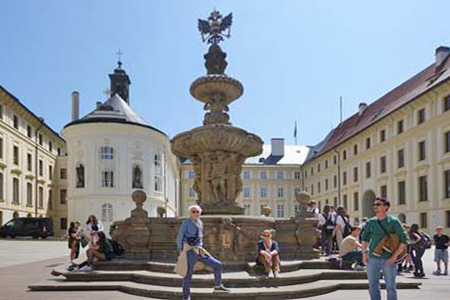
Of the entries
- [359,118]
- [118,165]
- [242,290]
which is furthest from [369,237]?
[359,118]

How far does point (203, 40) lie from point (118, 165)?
2696cm

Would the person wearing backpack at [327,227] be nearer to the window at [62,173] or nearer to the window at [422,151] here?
the window at [422,151]

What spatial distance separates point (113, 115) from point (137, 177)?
5.84m

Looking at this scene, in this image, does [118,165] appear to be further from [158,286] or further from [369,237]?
[369,237]

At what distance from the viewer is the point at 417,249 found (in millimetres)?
11352

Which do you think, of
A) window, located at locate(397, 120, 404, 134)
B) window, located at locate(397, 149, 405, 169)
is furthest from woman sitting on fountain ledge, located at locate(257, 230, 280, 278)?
window, located at locate(397, 120, 404, 134)

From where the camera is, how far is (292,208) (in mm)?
73500

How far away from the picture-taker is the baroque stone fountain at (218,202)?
9.35 metres

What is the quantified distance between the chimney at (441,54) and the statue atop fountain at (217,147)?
104ft

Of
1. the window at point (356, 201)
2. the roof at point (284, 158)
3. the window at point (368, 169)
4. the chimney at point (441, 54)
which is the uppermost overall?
the chimney at point (441, 54)

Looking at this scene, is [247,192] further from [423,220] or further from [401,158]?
[423,220]

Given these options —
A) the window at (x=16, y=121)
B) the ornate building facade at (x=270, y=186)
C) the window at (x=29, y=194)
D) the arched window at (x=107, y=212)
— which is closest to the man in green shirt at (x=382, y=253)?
the arched window at (x=107, y=212)

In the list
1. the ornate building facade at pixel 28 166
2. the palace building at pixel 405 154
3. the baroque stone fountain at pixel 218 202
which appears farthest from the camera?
the ornate building facade at pixel 28 166

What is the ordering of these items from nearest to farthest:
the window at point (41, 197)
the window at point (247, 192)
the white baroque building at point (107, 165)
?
the white baroque building at point (107, 165) < the window at point (41, 197) < the window at point (247, 192)
